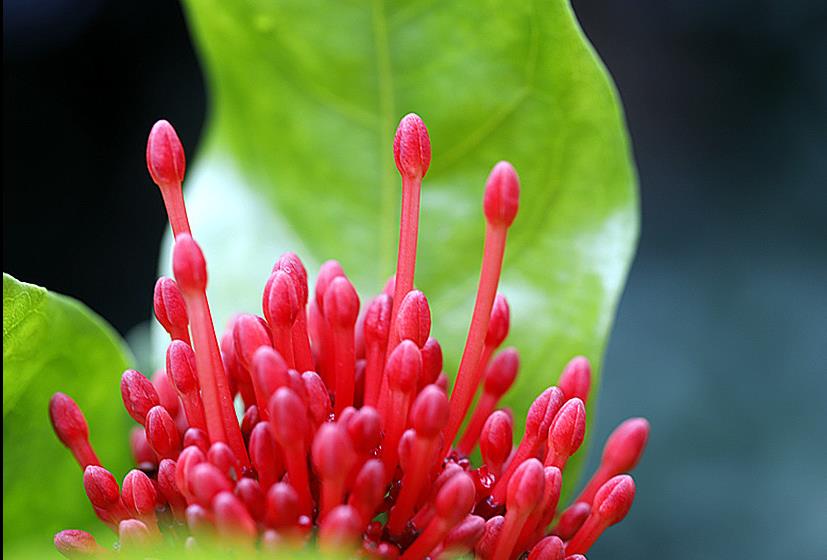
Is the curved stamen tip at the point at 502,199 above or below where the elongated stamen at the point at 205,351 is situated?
above

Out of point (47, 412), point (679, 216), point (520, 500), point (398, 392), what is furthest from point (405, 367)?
point (679, 216)

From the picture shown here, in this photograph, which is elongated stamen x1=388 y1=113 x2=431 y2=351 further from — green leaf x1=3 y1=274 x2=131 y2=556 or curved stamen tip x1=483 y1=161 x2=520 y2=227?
green leaf x1=3 y1=274 x2=131 y2=556

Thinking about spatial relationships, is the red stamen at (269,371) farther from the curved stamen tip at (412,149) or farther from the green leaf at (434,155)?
the green leaf at (434,155)

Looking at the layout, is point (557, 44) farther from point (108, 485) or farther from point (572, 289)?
point (108, 485)

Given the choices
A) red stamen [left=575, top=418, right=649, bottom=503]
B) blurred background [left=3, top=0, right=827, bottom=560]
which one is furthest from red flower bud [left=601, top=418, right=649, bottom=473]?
blurred background [left=3, top=0, right=827, bottom=560]

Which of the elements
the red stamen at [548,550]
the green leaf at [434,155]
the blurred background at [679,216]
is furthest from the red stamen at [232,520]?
the blurred background at [679,216]
